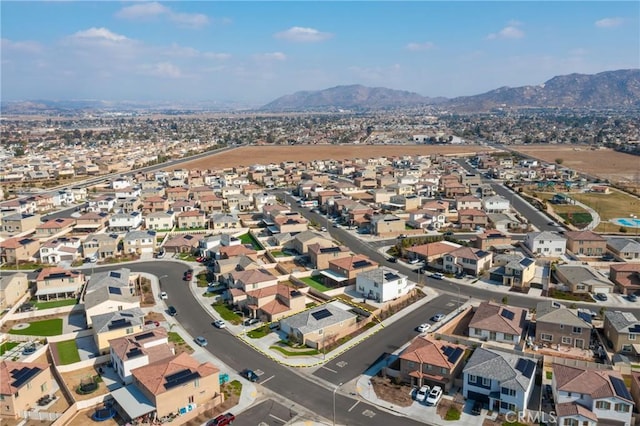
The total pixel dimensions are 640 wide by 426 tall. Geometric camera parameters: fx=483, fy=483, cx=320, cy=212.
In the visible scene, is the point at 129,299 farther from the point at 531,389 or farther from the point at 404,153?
the point at 404,153

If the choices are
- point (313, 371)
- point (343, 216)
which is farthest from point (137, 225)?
point (313, 371)

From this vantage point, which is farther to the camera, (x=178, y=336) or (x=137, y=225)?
(x=137, y=225)

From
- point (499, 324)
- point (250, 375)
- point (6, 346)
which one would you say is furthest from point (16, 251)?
point (499, 324)

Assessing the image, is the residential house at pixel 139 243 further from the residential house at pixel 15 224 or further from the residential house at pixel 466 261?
the residential house at pixel 466 261

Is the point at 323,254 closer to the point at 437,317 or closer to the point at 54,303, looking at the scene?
the point at 437,317

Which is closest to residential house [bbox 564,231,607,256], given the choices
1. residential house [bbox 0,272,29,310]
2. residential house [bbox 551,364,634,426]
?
residential house [bbox 551,364,634,426]

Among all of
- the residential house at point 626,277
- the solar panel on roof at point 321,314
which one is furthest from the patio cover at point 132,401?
the residential house at point 626,277

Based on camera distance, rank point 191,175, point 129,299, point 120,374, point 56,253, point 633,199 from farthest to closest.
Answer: point 191,175
point 633,199
point 56,253
point 129,299
point 120,374
